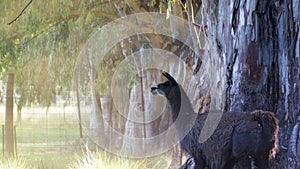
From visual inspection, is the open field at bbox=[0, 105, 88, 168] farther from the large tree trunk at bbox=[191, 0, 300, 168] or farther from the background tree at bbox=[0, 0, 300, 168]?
the large tree trunk at bbox=[191, 0, 300, 168]

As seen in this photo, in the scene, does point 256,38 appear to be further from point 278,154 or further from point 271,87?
point 278,154

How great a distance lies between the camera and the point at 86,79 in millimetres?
9859

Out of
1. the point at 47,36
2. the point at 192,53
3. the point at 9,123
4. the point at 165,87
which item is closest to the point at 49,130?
the point at 47,36

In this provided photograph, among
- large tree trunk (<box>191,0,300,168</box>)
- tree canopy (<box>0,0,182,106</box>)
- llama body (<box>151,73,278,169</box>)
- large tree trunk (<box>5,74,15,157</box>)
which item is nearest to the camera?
llama body (<box>151,73,278,169</box>)

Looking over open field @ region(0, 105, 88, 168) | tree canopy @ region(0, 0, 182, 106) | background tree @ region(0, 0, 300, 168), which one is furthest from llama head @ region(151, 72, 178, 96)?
open field @ region(0, 105, 88, 168)

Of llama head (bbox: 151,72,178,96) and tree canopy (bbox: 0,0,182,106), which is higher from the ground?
tree canopy (bbox: 0,0,182,106)

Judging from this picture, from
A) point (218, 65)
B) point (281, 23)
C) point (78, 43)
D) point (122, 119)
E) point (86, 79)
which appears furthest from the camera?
point (122, 119)

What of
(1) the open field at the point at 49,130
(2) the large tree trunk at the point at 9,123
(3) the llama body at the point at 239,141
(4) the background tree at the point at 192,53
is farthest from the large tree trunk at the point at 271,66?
(1) the open field at the point at 49,130

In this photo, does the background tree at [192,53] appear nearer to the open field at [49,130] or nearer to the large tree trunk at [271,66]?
the large tree trunk at [271,66]

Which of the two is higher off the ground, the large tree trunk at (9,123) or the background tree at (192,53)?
the background tree at (192,53)

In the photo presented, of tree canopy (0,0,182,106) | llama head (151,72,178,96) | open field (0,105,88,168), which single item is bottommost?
open field (0,105,88,168)

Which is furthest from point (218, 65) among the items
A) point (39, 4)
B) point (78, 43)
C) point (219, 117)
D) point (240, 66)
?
point (78, 43)

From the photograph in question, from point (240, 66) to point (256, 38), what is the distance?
176 mm

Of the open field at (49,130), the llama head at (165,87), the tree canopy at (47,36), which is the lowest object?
the open field at (49,130)
